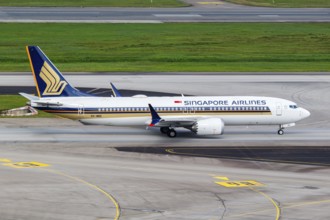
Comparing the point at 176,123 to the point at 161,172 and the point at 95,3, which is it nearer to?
the point at 161,172

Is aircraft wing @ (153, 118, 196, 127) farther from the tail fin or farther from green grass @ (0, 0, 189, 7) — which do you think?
green grass @ (0, 0, 189, 7)

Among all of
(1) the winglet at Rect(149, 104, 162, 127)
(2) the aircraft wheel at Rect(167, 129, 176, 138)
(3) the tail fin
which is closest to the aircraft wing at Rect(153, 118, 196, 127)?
(1) the winglet at Rect(149, 104, 162, 127)

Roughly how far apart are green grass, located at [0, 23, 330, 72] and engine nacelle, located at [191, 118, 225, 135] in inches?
1683

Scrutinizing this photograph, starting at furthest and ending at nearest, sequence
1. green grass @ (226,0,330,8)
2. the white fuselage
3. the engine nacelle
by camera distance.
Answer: green grass @ (226,0,330,8)
the white fuselage
the engine nacelle

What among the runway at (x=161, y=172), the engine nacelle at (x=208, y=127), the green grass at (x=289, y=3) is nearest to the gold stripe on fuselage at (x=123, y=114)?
the engine nacelle at (x=208, y=127)

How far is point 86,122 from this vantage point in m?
70.7

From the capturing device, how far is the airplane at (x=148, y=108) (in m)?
70.0

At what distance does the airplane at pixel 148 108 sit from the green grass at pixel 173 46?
4000cm

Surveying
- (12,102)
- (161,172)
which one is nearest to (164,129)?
(161,172)

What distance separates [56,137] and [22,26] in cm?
7921

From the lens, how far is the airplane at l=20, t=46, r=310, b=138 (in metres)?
70.0

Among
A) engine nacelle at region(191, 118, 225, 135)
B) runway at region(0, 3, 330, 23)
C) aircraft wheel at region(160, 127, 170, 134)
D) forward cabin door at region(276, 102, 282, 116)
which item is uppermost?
runway at region(0, 3, 330, 23)

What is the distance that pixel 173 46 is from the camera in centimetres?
12912

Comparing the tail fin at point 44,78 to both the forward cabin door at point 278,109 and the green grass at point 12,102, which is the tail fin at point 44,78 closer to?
the green grass at point 12,102
